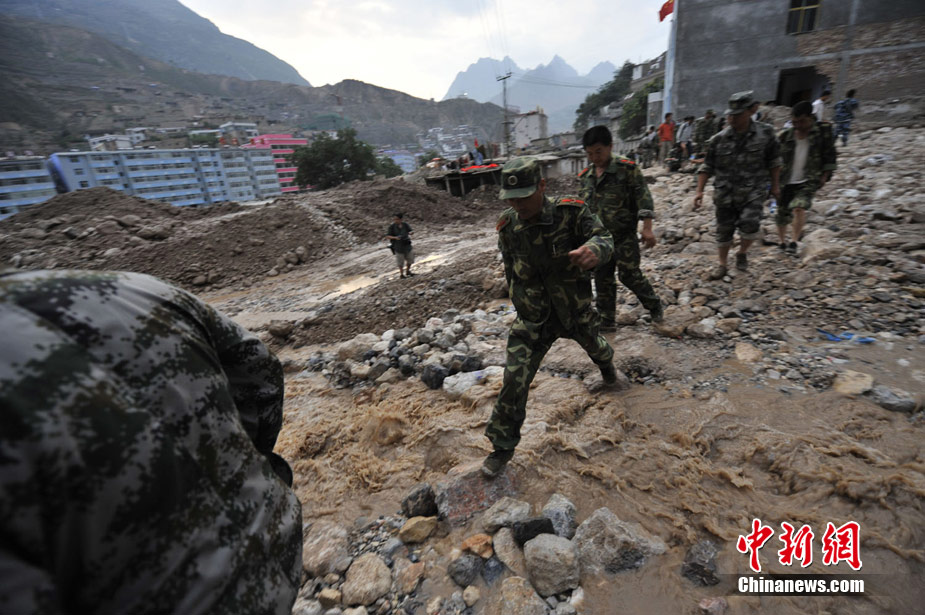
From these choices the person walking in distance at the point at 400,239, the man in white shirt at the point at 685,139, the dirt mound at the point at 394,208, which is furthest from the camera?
the dirt mound at the point at 394,208

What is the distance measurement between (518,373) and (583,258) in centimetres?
69

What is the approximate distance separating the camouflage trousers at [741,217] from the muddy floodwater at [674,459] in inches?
53.0

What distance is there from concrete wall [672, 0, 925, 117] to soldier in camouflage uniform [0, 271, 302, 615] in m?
16.1

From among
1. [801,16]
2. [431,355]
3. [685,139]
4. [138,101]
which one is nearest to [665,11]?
[801,16]

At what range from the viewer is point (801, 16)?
11930 mm

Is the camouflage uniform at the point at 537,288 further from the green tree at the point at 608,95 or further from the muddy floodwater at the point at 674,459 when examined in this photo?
the green tree at the point at 608,95

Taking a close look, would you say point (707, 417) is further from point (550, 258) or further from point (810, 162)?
point (810, 162)

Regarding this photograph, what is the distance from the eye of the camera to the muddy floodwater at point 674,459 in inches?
67.2

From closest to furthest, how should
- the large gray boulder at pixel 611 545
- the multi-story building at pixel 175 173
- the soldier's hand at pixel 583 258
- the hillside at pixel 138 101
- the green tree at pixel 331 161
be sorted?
the large gray boulder at pixel 611 545, the soldier's hand at pixel 583 258, the green tree at pixel 331 161, the multi-story building at pixel 175 173, the hillside at pixel 138 101

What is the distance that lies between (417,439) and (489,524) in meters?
0.97

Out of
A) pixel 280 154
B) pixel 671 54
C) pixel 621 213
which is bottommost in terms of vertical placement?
pixel 621 213

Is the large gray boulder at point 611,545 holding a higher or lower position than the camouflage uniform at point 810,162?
lower

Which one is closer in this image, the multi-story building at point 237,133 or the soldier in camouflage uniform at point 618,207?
the soldier in camouflage uniform at point 618,207

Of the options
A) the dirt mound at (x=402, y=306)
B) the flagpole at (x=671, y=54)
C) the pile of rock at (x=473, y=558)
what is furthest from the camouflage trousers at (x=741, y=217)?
the flagpole at (x=671, y=54)
